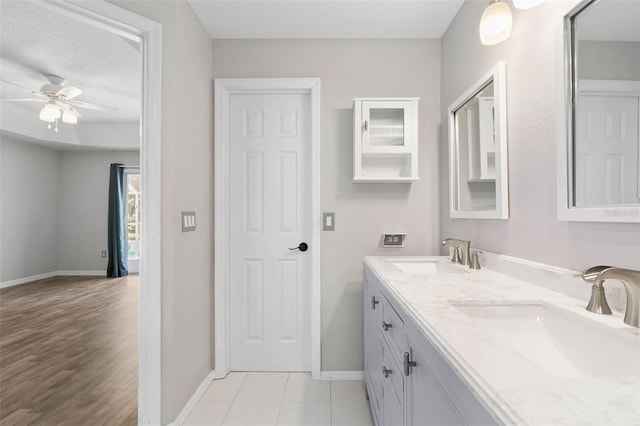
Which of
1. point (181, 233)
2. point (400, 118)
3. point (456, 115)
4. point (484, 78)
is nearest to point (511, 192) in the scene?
point (484, 78)

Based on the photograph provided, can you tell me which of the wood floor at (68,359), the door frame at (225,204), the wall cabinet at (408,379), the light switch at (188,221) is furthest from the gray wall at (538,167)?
the wood floor at (68,359)

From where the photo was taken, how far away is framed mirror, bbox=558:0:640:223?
799mm

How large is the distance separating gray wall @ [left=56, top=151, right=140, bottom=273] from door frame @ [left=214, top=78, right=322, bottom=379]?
4.65 meters

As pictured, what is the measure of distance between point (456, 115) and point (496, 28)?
0.69 metres

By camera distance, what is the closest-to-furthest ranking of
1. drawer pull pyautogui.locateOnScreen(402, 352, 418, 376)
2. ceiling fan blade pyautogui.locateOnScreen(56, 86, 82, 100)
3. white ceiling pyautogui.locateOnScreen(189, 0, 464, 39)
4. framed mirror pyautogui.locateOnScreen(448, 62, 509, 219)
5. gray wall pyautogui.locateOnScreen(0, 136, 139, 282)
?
drawer pull pyautogui.locateOnScreen(402, 352, 418, 376) → framed mirror pyautogui.locateOnScreen(448, 62, 509, 219) → white ceiling pyautogui.locateOnScreen(189, 0, 464, 39) → ceiling fan blade pyautogui.locateOnScreen(56, 86, 82, 100) → gray wall pyautogui.locateOnScreen(0, 136, 139, 282)

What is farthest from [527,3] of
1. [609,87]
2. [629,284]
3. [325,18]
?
[325,18]

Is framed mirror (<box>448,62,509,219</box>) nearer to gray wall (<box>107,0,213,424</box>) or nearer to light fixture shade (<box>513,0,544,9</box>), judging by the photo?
light fixture shade (<box>513,0,544,9</box>)

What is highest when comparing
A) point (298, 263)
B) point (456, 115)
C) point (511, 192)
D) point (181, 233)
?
point (456, 115)

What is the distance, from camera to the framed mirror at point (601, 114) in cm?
80

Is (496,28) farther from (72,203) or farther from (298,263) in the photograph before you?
(72,203)

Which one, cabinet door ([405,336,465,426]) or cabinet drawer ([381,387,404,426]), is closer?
cabinet door ([405,336,465,426])

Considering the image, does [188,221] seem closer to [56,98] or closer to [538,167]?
[538,167]

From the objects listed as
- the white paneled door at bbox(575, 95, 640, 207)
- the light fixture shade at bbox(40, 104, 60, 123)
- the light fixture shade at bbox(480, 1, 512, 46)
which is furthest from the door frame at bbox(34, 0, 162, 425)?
the light fixture shade at bbox(40, 104, 60, 123)

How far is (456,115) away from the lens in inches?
75.1
